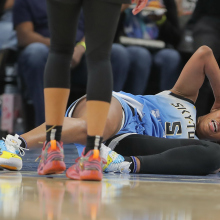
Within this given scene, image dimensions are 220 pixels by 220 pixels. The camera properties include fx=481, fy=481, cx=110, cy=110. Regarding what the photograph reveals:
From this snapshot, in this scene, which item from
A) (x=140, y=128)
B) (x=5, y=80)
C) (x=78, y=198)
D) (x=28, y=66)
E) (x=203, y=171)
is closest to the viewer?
(x=78, y=198)

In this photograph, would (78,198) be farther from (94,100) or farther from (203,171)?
(203,171)

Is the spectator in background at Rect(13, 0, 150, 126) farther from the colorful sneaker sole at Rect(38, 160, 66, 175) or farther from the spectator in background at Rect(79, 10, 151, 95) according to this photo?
the colorful sneaker sole at Rect(38, 160, 66, 175)

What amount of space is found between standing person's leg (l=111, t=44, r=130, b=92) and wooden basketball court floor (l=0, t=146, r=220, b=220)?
2014 mm

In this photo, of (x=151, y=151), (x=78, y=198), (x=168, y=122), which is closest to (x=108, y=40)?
(x=78, y=198)

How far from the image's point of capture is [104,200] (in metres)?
1.01

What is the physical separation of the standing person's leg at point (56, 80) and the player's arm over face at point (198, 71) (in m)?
0.99

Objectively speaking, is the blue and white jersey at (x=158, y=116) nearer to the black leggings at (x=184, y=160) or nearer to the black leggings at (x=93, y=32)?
the black leggings at (x=184, y=160)

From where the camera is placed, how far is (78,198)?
1.03 metres

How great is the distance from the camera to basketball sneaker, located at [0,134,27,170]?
5.54 feet

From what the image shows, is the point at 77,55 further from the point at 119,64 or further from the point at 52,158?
the point at 52,158

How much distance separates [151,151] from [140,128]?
18 cm

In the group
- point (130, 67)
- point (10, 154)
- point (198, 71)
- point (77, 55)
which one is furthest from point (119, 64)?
point (10, 154)

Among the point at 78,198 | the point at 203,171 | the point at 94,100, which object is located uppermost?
the point at 94,100

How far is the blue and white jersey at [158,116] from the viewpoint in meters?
2.12
